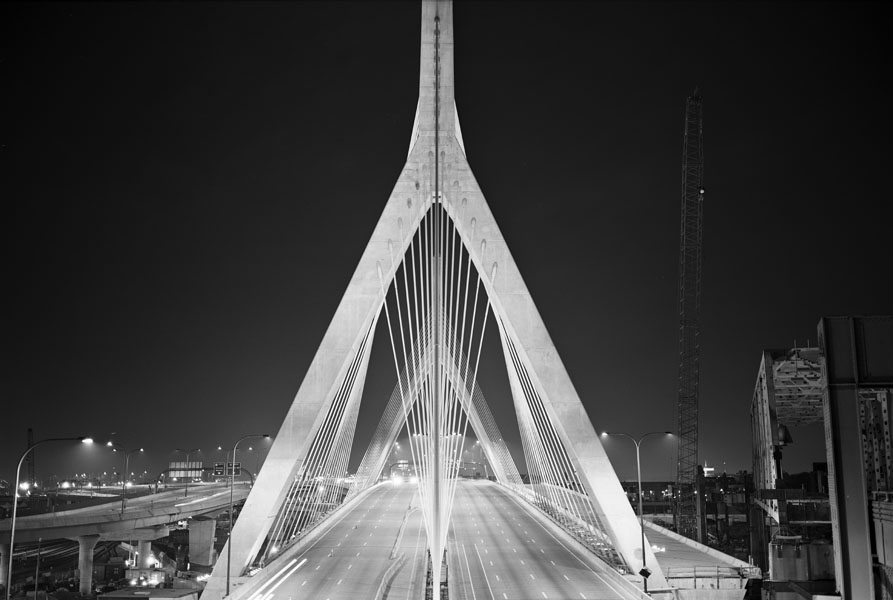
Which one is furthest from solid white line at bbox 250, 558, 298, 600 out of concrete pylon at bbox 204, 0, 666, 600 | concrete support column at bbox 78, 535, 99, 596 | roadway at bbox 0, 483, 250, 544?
concrete support column at bbox 78, 535, 99, 596

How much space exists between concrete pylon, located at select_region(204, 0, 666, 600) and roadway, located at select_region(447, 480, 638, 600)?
275 cm

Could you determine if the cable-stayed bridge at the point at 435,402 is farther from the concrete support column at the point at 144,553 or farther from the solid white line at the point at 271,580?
the concrete support column at the point at 144,553

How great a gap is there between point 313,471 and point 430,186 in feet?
63.5

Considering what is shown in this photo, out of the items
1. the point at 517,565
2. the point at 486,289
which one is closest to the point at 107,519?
the point at 517,565

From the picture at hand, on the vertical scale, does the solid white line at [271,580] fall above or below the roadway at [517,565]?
above

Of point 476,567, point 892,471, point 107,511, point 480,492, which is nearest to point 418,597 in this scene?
point 476,567

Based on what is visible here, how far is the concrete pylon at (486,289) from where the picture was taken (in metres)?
33.0

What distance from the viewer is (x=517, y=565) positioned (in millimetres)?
37906

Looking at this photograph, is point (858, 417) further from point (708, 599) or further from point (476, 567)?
point (476, 567)

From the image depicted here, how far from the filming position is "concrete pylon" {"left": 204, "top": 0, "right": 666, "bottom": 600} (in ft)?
108

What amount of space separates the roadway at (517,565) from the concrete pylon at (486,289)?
2.75 metres

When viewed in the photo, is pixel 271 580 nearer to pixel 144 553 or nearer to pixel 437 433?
pixel 437 433

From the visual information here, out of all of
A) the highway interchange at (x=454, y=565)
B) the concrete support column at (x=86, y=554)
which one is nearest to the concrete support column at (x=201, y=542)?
the concrete support column at (x=86, y=554)

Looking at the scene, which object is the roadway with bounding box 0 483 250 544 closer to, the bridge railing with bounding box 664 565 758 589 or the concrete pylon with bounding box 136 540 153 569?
the concrete pylon with bounding box 136 540 153 569
